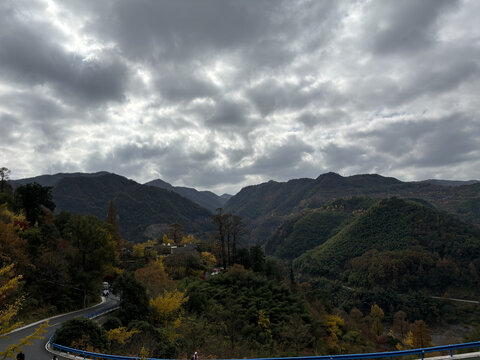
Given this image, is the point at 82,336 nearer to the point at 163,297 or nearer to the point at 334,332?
the point at 163,297

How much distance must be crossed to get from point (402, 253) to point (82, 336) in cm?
12542

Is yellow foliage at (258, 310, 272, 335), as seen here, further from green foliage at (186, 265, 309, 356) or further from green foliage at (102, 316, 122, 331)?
green foliage at (102, 316, 122, 331)

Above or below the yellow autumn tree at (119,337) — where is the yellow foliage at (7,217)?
above

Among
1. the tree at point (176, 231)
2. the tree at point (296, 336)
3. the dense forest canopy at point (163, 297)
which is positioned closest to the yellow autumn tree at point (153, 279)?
the dense forest canopy at point (163, 297)

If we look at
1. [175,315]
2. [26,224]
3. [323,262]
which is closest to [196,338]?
[175,315]

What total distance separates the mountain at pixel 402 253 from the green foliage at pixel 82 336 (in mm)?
112121

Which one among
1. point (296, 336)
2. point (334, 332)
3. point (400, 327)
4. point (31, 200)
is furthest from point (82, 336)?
point (400, 327)

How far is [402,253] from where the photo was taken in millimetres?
Result: 118938

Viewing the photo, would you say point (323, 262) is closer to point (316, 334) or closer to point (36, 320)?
point (316, 334)

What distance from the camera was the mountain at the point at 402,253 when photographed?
10944 cm

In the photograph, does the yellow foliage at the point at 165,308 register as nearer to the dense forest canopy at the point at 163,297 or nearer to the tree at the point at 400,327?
the dense forest canopy at the point at 163,297

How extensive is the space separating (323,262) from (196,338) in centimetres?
12626

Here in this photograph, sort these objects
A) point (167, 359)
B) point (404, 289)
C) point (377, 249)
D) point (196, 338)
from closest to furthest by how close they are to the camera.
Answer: point (167, 359)
point (196, 338)
point (404, 289)
point (377, 249)

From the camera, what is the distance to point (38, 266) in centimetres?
3281
